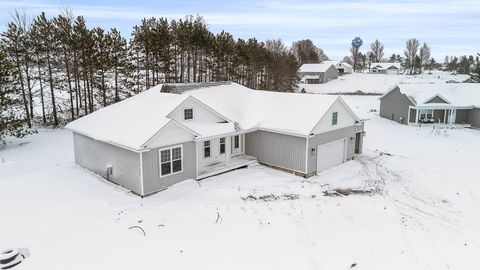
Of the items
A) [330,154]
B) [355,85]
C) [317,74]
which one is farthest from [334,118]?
[317,74]

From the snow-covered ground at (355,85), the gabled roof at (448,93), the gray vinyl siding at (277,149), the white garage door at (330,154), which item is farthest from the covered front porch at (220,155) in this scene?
the snow-covered ground at (355,85)

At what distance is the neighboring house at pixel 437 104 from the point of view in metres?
33.0

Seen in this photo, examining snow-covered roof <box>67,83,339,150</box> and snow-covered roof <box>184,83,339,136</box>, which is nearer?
snow-covered roof <box>67,83,339,150</box>

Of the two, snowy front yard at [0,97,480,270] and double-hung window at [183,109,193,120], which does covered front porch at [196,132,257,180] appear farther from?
double-hung window at [183,109,193,120]

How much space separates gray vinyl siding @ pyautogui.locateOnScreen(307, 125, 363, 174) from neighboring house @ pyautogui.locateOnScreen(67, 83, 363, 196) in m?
0.05

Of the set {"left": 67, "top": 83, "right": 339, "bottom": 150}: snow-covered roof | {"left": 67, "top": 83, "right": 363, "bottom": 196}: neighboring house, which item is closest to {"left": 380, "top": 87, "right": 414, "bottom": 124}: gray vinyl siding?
{"left": 67, "top": 83, "right": 363, "bottom": 196}: neighboring house

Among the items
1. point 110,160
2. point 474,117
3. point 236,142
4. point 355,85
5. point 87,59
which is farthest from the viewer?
point 355,85

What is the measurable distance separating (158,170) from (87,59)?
18920 millimetres

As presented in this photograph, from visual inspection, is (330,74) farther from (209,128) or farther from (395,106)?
(209,128)

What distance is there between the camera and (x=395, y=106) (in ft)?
116

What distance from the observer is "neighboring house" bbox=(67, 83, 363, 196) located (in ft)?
49.3

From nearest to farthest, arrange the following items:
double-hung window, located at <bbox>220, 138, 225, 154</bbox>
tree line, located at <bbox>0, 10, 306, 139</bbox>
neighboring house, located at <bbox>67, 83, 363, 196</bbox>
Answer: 1. neighboring house, located at <bbox>67, 83, 363, 196</bbox>
2. double-hung window, located at <bbox>220, 138, 225, 154</bbox>
3. tree line, located at <bbox>0, 10, 306, 139</bbox>

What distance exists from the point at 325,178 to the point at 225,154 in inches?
211

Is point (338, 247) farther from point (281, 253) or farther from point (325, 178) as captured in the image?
point (325, 178)
